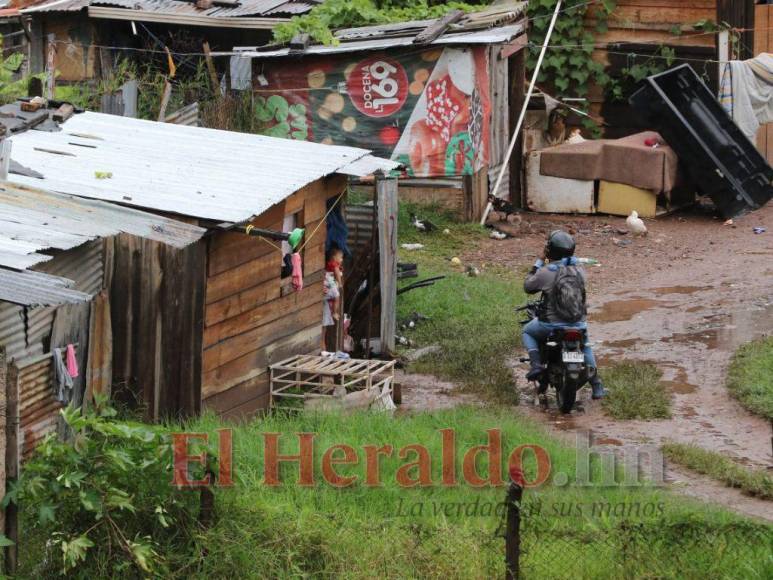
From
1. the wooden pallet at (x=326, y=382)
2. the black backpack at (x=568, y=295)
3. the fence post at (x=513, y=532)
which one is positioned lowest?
the wooden pallet at (x=326, y=382)

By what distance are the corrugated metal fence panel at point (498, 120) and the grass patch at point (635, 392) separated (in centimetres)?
732

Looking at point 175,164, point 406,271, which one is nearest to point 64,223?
point 175,164

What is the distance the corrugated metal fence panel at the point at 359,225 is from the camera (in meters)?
12.8

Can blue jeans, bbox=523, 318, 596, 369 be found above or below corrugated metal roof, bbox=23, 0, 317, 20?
below

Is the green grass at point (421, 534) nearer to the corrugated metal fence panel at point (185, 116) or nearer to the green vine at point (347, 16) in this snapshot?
the corrugated metal fence panel at point (185, 116)

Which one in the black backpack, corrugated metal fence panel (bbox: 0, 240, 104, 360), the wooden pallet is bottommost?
the wooden pallet

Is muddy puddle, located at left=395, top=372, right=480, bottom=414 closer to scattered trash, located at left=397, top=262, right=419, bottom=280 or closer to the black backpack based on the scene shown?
the black backpack

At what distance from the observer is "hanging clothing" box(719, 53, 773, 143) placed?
62.5ft

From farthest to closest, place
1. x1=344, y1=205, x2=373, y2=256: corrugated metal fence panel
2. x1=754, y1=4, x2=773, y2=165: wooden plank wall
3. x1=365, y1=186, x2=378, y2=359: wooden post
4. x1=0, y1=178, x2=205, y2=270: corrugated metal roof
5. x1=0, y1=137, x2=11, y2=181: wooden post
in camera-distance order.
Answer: x1=754, y1=4, x2=773, y2=165: wooden plank wall < x1=344, y1=205, x2=373, y2=256: corrugated metal fence panel < x1=365, y1=186, x2=378, y2=359: wooden post < x1=0, y1=137, x2=11, y2=181: wooden post < x1=0, y1=178, x2=205, y2=270: corrugated metal roof

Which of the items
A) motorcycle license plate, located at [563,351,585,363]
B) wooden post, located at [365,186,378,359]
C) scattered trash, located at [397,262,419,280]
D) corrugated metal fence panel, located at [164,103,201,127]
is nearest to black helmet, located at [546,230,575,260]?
motorcycle license plate, located at [563,351,585,363]

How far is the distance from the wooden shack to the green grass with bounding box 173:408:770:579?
1.71 m

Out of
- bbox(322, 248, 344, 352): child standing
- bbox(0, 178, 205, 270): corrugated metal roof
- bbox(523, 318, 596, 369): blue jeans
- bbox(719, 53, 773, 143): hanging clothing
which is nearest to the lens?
bbox(0, 178, 205, 270): corrugated metal roof

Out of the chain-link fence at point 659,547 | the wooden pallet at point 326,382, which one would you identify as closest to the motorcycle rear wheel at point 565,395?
the wooden pallet at point 326,382

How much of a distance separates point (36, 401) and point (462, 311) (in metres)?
6.44
